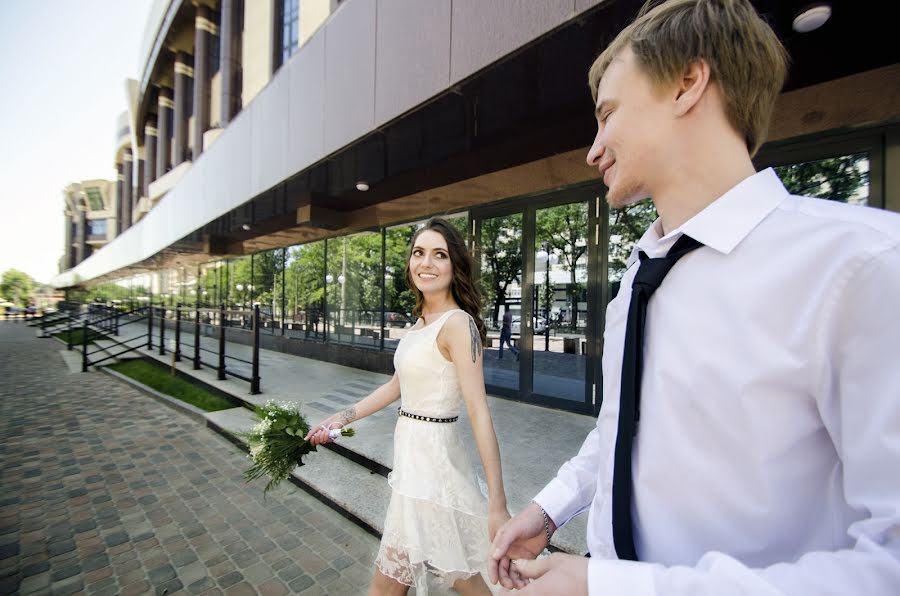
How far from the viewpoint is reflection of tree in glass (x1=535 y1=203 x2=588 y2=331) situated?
5824 millimetres

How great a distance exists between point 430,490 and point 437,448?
19cm

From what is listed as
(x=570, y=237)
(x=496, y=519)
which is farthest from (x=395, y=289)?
(x=496, y=519)

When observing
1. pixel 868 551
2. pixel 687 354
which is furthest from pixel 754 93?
pixel 868 551

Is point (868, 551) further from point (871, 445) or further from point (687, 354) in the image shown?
point (687, 354)

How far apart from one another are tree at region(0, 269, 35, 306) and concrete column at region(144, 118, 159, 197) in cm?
4887

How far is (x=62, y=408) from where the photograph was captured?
21.9 ft

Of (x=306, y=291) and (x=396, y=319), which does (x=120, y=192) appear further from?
(x=396, y=319)

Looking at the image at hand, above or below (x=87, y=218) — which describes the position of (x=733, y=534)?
below

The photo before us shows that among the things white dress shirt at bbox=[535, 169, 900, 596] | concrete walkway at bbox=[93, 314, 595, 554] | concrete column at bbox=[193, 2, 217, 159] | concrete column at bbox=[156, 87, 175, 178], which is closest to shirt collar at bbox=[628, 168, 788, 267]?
white dress shirt at bbox=[535, 169, 900, 596]

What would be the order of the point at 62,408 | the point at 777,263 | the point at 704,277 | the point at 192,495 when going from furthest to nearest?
the point at 62,408
the point at 192,495
the point at 704,277
the point at 777,263

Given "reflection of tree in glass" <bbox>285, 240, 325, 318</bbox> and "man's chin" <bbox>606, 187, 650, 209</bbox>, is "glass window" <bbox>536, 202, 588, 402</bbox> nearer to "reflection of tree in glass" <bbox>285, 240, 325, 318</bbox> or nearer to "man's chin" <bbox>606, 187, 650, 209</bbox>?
"man's chin" <bbox>606, 187, 650, 209</bbox>

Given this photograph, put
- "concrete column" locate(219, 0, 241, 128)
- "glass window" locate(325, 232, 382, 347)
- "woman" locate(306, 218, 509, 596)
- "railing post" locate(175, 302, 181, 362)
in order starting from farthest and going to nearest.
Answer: "concrete column" locate(219, 0, 241, 128), "glass window" locate(325, 232, 382, 347), "railing post" locate(175, 302, 181, 362), "woman" locate(306, 218, 509, 596)

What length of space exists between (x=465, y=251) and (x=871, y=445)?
1734mm

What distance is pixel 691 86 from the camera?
892mm
